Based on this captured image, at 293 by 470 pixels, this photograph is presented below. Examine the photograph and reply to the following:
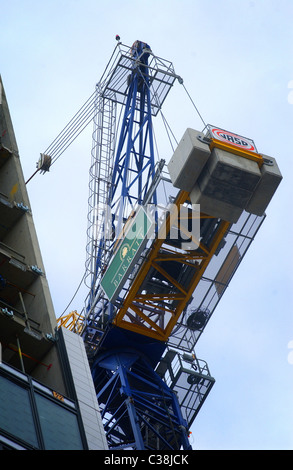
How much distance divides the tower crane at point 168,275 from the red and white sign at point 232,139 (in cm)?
8

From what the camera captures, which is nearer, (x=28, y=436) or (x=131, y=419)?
(x=28, y=436)

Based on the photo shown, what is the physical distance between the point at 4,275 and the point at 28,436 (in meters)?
8.91

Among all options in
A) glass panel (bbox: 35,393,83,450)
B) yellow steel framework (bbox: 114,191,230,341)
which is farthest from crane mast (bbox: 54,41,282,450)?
glass panel (bbox: 35,393,83,450)

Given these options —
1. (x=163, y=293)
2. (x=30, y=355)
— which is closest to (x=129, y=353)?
(x=163, y=293)

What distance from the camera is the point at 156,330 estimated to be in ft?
151

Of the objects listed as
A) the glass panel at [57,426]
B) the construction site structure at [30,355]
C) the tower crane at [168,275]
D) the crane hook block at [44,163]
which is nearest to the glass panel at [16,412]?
the construction site structure at [30,355]

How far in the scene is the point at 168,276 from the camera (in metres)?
43.8

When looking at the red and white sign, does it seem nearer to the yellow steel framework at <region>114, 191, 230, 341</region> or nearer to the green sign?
the yellow steel framework at <region>114, 191, 230, 341</region>

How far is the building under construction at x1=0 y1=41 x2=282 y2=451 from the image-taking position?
28.4 m

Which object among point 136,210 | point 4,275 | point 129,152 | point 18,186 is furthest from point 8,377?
point 129,152

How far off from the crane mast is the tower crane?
59 mm

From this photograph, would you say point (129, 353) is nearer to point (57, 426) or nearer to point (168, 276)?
point (168, 276)

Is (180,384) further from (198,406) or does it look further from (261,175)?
(261,175)
